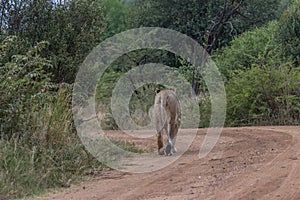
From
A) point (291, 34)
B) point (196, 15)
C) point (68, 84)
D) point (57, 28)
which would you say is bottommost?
point (68, 84)

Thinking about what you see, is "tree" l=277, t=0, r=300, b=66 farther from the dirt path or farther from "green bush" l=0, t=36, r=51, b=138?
"green bush" l=0, t=36, r=51, b=138

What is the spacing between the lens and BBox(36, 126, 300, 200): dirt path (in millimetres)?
7281

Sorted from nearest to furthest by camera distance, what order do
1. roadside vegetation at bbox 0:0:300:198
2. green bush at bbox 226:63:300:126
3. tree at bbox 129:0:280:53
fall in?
1. roadside vegetation at bbox 0:0:300:198
2. green bush at bbox 226:63:300:126
3. tree at bbox 129:0:280:53

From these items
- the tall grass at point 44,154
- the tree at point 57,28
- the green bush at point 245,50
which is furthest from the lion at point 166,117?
the green bush at point 245,50

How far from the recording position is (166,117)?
40.0 ft

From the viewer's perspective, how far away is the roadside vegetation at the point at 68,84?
970 centimetres

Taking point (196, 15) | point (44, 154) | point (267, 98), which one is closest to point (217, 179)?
point (44, 154)

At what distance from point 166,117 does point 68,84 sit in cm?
245

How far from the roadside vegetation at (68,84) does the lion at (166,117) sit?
1.09 m

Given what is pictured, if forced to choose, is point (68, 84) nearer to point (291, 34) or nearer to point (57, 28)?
point (57, 28)

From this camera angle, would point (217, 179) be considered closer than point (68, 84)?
Yes

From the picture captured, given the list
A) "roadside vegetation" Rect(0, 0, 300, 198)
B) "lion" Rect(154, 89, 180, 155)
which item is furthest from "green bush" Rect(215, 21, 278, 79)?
"lion" Rect(154, 89, 180, 155)

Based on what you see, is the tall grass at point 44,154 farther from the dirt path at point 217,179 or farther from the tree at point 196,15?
the tree at point 196,15

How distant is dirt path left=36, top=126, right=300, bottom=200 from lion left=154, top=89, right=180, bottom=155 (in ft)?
1.59
